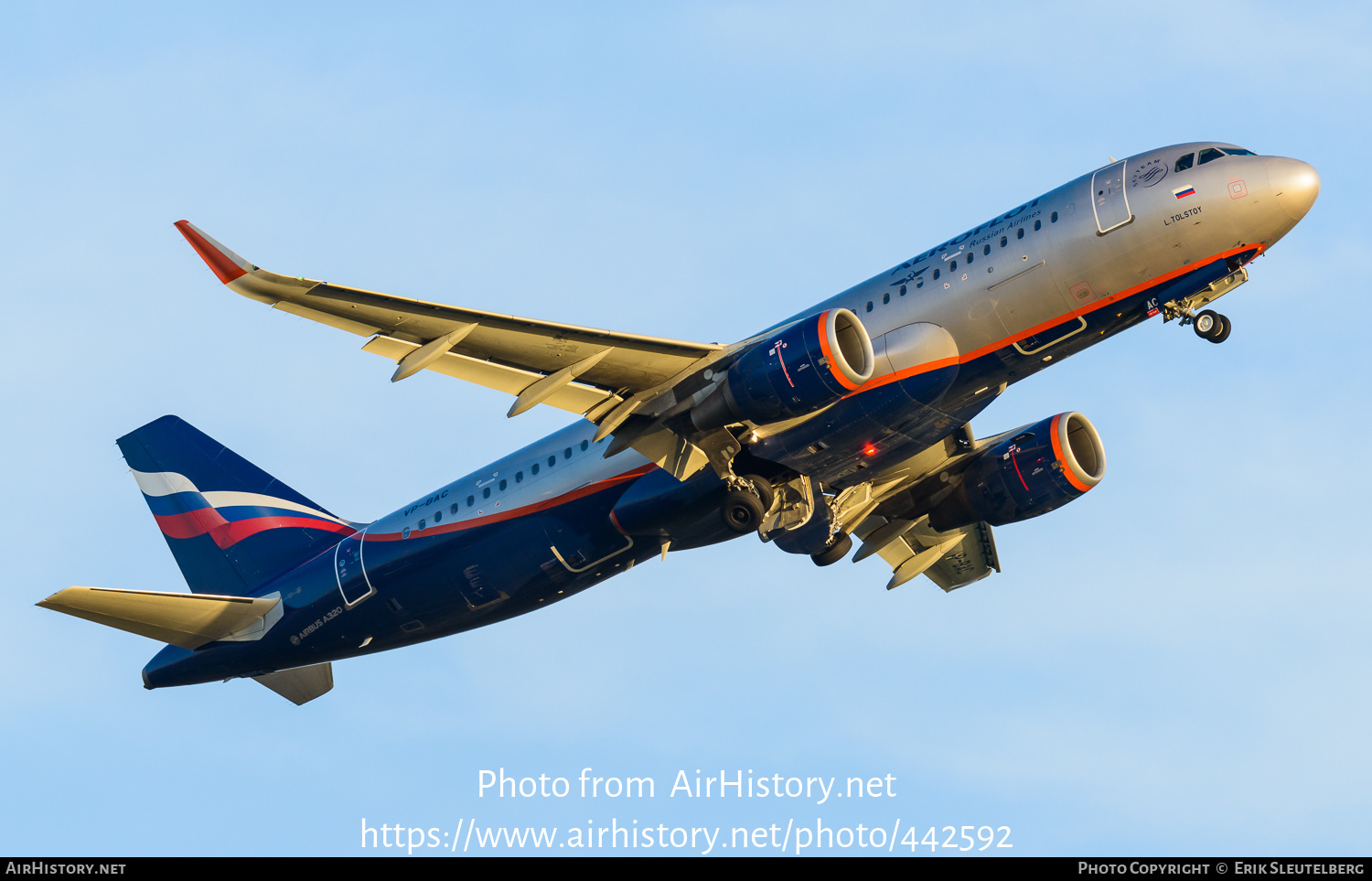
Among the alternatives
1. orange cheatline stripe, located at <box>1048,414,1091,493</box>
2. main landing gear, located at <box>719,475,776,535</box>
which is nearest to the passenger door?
orange cheatline stripe, located at <box>1048,414,1091,493</box>

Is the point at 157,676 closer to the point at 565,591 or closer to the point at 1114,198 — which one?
the point at 565,591

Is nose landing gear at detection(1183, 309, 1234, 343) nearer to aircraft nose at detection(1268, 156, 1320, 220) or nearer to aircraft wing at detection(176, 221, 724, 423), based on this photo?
aircraft nose at detection(1268, 156, 1320, 220)

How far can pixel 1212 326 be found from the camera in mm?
28125

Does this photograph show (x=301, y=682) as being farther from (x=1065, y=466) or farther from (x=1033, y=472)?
(x=1065, y=466)

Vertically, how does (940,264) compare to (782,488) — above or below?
above

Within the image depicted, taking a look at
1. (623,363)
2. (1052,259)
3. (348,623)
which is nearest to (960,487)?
(1052,259)

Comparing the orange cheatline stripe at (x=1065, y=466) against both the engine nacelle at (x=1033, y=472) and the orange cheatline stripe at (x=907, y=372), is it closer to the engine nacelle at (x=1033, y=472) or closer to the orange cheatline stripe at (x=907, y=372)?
the engine nacelle at (x=1033, y=472)

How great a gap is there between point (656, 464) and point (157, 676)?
14555mm

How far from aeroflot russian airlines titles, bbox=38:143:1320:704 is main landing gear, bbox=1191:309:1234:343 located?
62mm

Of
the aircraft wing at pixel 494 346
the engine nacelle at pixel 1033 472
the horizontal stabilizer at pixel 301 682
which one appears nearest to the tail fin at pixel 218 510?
the horizontal stabilizer at pixel 301 682

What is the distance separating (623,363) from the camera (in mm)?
28578

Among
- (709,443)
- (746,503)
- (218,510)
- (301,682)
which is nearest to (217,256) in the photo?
(709,443)

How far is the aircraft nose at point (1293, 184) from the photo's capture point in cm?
2667

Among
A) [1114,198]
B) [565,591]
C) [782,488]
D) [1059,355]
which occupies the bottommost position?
[565,591]
